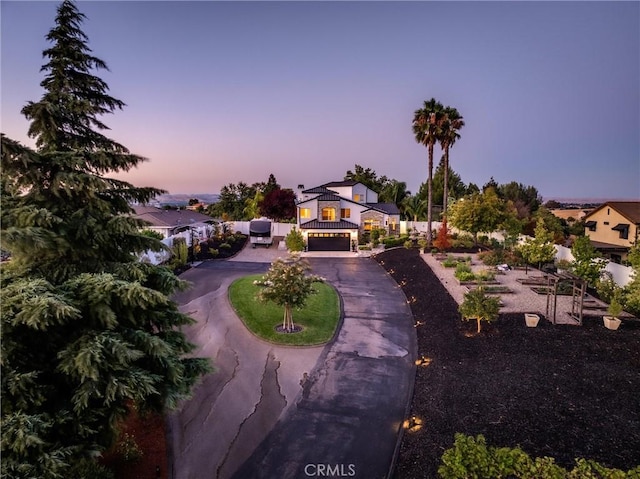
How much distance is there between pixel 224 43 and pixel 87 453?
2068cm

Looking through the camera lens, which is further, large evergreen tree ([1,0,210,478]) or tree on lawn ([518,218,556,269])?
tree on lawn ([518,218,556,269])

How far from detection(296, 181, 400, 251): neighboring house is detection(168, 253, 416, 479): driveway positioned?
19142 mm

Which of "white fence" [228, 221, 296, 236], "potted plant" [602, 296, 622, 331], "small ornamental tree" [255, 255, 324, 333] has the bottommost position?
"potted plant" [602, 296, 622, 331]

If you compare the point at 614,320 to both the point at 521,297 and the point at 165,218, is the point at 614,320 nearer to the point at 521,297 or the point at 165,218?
the point at 521,297

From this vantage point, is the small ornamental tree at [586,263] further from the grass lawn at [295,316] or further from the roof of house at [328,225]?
the roof of house at [328,225]

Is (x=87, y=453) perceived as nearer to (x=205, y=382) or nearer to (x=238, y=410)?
(x=238, y=410)

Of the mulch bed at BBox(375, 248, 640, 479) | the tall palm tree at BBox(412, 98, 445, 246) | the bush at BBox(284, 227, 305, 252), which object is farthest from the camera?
the bush at BBox(284, 227, 305, 252)

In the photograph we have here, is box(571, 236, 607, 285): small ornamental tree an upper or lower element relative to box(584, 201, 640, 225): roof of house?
lower

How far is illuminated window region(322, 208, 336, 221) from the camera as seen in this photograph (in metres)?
38.9

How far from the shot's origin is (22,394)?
4.86 metres

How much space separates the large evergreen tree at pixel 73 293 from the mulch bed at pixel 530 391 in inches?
222

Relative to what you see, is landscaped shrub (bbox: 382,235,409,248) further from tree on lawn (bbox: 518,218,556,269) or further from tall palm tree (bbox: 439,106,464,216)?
tree on lawn (bbox: 518,218,556,269)

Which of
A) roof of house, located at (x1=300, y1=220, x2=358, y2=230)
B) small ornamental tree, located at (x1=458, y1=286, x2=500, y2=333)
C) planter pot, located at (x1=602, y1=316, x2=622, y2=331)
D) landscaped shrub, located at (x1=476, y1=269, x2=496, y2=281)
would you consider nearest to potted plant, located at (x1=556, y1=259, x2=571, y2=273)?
landscaped shrub, located at (x1=476, y1=269, x2=496, y2=281)

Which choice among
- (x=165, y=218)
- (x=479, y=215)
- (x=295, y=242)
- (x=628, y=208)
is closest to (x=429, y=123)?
(x=479, y=215)
